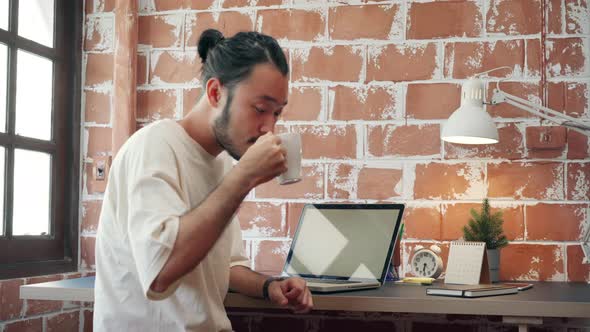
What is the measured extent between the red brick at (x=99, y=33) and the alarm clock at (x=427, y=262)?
1.45 metres

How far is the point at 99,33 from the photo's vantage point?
9.33ft

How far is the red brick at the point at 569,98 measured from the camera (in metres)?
2.41

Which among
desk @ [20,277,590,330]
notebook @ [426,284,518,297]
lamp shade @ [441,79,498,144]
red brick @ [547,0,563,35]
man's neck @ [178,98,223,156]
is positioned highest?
red brick @ [547,0,563,35]

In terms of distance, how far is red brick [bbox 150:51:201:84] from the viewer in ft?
8.95

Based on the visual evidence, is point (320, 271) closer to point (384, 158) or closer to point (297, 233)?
A: point (297, 233)

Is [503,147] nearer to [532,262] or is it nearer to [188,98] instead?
[532,262]

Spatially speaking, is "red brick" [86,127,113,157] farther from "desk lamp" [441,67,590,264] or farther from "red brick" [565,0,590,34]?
"red brick" [565,0,590,34]

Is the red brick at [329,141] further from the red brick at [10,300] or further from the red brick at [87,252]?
the red brick at [10,300]

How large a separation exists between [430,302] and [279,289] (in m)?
0.37

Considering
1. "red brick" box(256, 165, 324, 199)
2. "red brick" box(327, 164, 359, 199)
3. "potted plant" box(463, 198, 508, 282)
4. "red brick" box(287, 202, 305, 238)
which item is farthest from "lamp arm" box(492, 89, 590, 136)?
"red brick" box(287, 202, 305, 238)

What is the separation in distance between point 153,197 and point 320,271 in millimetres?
877

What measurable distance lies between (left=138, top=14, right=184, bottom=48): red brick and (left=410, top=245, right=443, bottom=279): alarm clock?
47.6 inches

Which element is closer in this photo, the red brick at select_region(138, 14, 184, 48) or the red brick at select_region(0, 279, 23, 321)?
the red brick at select_region(0, 279, 23, 321)

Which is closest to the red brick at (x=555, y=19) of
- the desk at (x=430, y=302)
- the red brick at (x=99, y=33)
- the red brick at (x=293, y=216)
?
the desk at (x=430, y=302)
